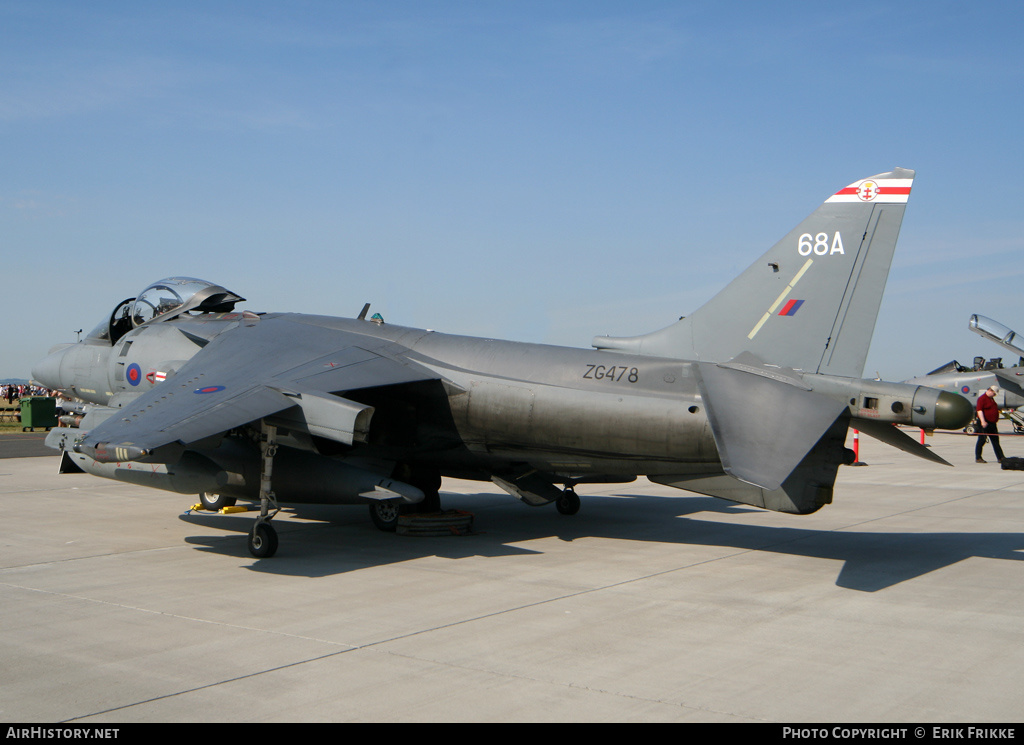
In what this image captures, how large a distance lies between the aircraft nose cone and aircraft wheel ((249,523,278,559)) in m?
6.90

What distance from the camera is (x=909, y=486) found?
17.0 meters

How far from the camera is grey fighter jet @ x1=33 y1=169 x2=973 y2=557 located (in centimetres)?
841

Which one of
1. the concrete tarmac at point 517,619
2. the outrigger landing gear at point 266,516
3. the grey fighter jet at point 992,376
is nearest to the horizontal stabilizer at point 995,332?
the grey fighter jet at point 992,376

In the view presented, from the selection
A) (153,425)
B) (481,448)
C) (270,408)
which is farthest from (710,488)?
(153,425)

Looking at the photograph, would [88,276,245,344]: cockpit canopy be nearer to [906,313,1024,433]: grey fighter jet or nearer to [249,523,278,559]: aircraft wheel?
[249,523,278,559]: aircraft wheel

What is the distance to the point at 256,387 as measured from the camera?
368 inches

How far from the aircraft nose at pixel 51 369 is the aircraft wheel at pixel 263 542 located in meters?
6.97

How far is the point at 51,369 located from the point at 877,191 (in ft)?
42.6

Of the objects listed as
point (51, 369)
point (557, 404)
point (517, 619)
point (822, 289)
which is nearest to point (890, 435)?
point (822, 289)

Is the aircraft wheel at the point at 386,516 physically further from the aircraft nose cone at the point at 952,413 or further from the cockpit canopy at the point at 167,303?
the aircraft nose cone at the point at 952,413

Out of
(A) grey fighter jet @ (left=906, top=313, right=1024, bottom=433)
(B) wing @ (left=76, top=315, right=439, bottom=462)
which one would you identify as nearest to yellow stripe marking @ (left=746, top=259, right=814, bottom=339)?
(B) wing @ (left=76, top=315, right=439, bottom=462)

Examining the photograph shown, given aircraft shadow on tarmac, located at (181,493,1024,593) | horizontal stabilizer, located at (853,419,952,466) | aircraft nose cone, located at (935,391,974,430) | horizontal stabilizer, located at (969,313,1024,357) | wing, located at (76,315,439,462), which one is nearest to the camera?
aircraft nose cone, located at (935,391,974,430)

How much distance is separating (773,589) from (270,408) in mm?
5378
